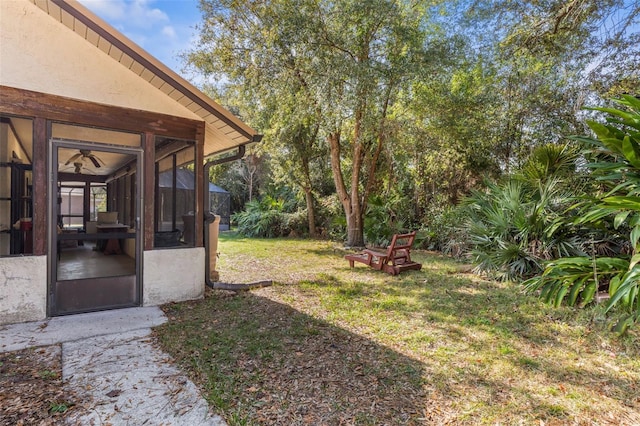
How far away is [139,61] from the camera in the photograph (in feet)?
13.7

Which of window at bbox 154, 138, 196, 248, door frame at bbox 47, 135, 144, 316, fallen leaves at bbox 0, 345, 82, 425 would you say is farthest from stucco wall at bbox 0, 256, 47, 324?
window at bbox 154, 138, 196, 248

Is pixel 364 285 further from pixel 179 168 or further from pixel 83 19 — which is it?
pixel 83 19

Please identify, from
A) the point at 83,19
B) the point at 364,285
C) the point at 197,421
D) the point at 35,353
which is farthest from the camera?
the point at 364,285

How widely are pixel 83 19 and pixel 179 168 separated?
2091 mm

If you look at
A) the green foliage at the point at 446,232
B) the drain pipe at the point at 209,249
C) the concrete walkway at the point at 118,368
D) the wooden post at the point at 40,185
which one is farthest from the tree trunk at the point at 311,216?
the wooden post at the point at 40,185

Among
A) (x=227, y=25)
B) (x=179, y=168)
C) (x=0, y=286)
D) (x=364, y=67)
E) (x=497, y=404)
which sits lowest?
(x=497, y=404)

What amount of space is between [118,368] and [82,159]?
3.77 m

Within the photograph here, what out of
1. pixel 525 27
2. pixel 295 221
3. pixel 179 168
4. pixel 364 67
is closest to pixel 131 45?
pixel 179 168

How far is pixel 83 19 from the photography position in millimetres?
3756

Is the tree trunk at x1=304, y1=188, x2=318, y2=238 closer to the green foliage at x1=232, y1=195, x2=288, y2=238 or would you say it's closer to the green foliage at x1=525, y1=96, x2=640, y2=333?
the green foliage at x1=232, y1=195, x2=288, y2=238

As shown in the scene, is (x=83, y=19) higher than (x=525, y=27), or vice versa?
(x=525, y=27)

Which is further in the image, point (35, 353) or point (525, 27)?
point (525, 27)

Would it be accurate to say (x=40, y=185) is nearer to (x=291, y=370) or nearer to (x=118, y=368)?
(x=118, y=368)

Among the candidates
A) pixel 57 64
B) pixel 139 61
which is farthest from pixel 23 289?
pixel 139 61
